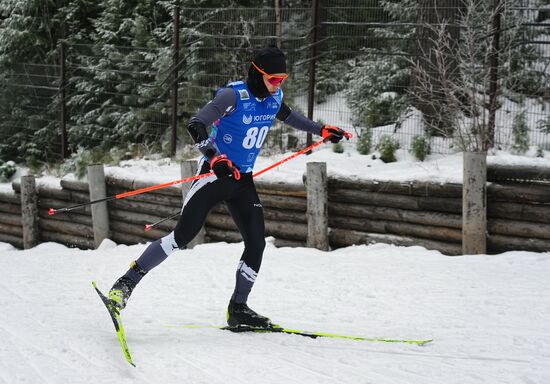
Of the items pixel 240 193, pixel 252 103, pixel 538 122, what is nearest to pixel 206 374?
pixel 240 193

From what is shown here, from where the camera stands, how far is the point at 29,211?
10930mm

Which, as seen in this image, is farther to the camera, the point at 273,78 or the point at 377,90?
the point at 377,90

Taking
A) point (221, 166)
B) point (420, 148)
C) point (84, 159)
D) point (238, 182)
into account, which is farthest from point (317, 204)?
point (84, 159)

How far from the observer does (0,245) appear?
11500 millimetres

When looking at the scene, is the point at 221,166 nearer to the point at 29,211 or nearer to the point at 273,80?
the point at 273,80

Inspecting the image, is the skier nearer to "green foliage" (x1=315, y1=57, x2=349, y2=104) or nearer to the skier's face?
the skier's face

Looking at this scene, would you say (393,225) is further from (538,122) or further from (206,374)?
(206,374)

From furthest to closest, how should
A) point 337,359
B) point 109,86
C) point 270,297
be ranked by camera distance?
point 109,86 < point 270,297 < point 337,359

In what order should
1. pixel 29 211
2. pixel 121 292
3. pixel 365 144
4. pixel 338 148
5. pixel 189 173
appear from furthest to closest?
1. pixel 29 211
2. pixel 338 148
3. pixel 365 144
4. pixel 189 173
5. pixel 121 292

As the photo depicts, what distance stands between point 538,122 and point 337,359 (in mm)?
6383

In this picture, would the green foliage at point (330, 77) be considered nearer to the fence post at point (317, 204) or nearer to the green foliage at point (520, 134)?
the green foliage at point (520, 134)

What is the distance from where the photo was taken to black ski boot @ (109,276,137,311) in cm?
488

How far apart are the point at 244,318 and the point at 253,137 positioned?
1.40m

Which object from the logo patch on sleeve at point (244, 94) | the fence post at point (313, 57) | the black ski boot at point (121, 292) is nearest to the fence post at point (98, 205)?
the fence post at point (313, 57)
